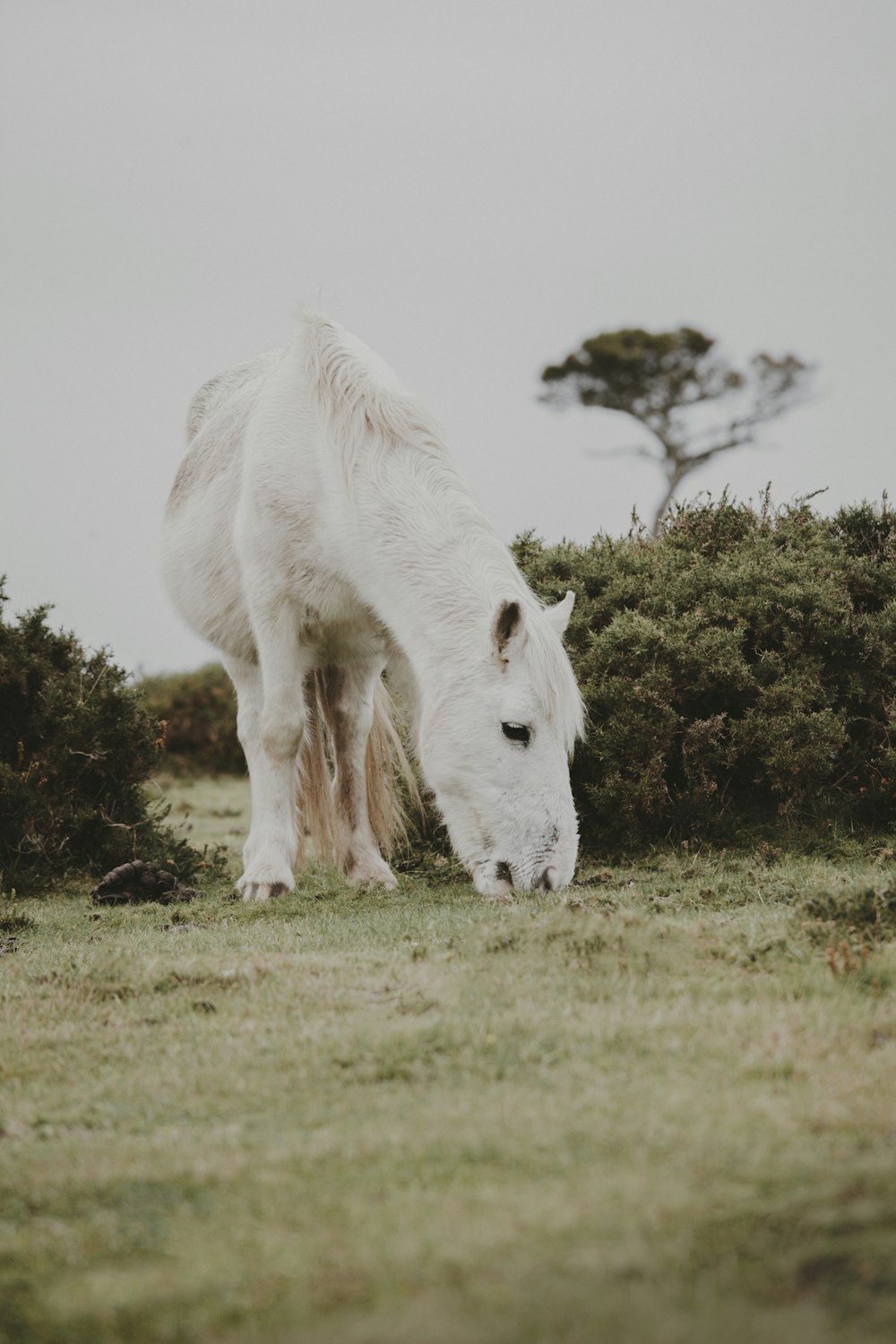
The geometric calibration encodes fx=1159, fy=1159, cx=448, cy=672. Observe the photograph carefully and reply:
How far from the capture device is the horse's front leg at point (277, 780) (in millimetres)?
6426

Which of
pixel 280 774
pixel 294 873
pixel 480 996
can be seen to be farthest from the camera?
pixel 294 873

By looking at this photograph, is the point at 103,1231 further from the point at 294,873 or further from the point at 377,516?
the point at 294,873

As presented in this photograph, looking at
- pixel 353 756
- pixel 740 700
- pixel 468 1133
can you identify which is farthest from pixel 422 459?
pixel 468 1133

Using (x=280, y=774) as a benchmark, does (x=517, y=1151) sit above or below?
below

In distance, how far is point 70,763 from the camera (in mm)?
7852

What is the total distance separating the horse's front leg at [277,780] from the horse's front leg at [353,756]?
325 mm

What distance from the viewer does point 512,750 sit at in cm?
526

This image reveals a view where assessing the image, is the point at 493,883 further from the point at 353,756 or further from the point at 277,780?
the point at 353,756

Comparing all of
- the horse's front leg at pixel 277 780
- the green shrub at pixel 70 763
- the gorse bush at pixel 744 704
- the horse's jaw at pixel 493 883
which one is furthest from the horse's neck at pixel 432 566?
the green shrub at pixel 70 763

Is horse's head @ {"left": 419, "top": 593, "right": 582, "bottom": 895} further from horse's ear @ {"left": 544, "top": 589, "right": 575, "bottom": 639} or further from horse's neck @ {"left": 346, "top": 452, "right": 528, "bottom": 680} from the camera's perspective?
horse's ear @ {"left": 544, "top": 589, "right": 575, "bottom": 639}

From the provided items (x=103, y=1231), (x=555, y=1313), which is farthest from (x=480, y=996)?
(x=555, y=1313)

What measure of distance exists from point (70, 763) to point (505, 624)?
3.94m

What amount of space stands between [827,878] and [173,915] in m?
3.24

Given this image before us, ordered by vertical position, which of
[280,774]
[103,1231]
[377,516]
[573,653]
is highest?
[377,516]
